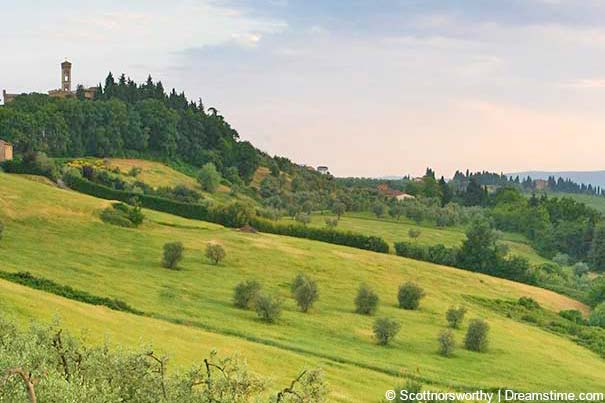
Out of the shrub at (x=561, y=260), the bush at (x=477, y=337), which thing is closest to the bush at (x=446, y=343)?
the bush at (x=477, y=337)

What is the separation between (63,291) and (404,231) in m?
101

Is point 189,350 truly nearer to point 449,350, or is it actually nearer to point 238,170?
point 449,350

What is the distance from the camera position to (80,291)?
5088 centimetres

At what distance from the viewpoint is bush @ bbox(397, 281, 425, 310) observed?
6962 centimetres

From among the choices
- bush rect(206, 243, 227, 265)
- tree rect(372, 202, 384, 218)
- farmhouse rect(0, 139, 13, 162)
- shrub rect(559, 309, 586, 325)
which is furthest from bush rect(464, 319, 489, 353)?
tree rect(372, 202, 384, 218)

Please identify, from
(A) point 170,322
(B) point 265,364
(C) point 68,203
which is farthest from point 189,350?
(C) point 68,203

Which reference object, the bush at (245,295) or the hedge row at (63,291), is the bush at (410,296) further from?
the hedge row at (63,291)

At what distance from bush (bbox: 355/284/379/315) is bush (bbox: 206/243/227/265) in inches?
707

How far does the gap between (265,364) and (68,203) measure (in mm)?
55252

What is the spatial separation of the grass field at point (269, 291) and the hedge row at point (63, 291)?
1639 mm

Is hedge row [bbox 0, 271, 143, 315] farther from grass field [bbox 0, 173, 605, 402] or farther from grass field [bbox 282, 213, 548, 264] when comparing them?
grass field [bbox 282, 213, 548, 264]

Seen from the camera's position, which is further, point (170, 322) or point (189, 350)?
point (170, 322)

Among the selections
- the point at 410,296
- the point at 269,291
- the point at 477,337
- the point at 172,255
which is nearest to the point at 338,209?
the point at 410,296

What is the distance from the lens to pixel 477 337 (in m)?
57.2
